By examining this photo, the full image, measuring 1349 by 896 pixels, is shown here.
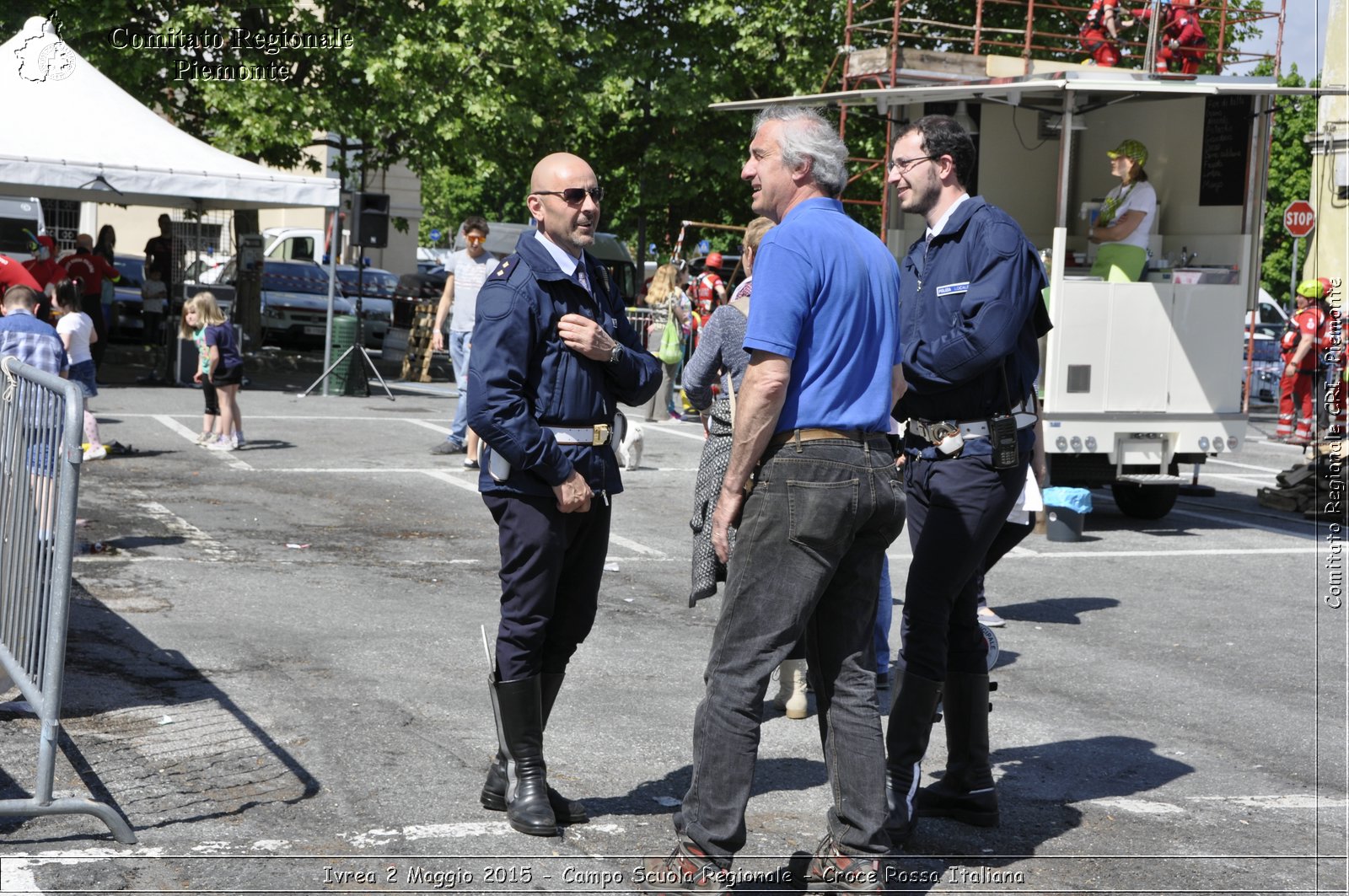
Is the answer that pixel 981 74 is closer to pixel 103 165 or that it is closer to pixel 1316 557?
pixel 1316 557

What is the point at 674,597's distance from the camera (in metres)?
8.27

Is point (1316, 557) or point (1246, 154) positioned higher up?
point (1246, 154)

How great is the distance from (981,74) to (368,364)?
10088 mm

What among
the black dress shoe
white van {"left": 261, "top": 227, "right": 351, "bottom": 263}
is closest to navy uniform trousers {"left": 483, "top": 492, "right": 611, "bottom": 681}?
the black dress shoe

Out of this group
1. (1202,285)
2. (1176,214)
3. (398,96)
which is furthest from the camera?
(398,96)

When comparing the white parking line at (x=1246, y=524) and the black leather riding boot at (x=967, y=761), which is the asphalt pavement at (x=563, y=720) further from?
the white parking line at (x=1246, y=524)

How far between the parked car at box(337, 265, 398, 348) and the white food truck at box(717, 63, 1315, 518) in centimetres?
1572

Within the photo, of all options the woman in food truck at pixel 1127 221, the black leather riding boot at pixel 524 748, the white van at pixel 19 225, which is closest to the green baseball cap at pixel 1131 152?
the woman in food truck at pixel 1127 221

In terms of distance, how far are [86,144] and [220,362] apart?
499 centimetres

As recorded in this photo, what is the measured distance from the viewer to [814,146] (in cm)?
400

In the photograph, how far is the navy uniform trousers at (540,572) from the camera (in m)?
4.39

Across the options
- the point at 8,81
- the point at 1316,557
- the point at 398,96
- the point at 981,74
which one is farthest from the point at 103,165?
the point at 1316,557

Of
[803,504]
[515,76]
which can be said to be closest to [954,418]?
[803,504]

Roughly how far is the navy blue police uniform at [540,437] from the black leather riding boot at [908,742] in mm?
1021
